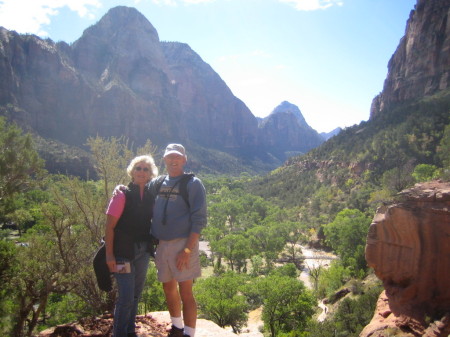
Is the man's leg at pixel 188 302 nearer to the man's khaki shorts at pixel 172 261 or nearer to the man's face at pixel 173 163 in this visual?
the man's khaki shorts at pixel 172 261

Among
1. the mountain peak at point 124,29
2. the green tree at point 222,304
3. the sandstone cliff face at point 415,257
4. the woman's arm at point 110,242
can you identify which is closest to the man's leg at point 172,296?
the woman's arm at point 110,242

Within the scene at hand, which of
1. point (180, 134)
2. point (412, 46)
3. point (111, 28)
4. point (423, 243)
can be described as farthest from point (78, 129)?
point (423, 243)

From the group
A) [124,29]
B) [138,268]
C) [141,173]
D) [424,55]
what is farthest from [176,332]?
[124,29]

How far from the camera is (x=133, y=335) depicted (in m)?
4.83

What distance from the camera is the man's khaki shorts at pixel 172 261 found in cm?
456

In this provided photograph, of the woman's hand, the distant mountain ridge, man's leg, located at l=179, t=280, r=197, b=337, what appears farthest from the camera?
the distant mountain ridge

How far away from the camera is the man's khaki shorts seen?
4.56 metres

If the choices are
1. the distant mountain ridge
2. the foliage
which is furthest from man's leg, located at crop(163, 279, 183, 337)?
the distant mountain ridge

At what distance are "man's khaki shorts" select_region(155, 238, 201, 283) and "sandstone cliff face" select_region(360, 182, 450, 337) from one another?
808 cm

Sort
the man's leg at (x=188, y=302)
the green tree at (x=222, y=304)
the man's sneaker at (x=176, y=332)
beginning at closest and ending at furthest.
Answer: the man's leg at (x=188, y=302) → the man's sneaker at (x=176, y=332) → the green tree at (x=222, y=304)

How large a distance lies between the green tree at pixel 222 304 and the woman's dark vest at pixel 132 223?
61.0 ft

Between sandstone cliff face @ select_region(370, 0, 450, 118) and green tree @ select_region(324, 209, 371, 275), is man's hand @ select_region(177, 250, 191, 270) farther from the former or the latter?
sandstone cliff face @ select_region(370, 0, 450, 118)

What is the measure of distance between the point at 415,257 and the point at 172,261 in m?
8.78

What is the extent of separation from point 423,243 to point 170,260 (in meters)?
8.73
